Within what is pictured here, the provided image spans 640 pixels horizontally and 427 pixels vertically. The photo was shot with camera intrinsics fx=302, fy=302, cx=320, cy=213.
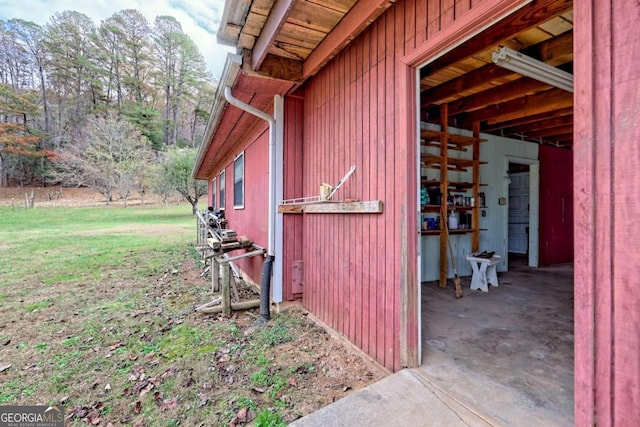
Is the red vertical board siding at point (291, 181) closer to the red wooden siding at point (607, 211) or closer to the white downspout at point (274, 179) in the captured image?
the white downspout at point (274, 179)

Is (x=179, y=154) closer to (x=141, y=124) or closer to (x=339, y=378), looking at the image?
(x=141, y=124)

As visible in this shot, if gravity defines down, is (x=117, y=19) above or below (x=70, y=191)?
above

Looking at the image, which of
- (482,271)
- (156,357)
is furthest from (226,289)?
(482,271)

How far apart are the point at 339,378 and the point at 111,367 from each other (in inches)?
81.6

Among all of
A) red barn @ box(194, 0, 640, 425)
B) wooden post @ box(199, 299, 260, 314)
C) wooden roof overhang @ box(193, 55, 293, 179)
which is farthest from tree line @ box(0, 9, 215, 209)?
red barn @ box(194, 0, 640, 425)

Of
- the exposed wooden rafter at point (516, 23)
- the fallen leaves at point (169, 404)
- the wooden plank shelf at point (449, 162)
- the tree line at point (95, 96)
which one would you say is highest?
the tree line at point (95, 96)

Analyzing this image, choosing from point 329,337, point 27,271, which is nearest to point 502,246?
point 329,337

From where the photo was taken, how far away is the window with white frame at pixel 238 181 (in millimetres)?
6228

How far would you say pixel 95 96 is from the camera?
2792cm

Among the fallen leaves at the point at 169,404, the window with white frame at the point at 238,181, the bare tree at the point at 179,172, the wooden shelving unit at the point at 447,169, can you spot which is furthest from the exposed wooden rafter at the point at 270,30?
the bare tree at the point at 179,172

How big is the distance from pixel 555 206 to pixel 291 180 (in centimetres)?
554

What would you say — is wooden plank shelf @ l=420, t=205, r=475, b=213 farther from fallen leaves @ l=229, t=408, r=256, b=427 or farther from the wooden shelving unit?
fallen leaves @ l=229, t=408, r=256, b=427

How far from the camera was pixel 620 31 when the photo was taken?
1.07m

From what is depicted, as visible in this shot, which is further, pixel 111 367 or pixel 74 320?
pixel 74 320
